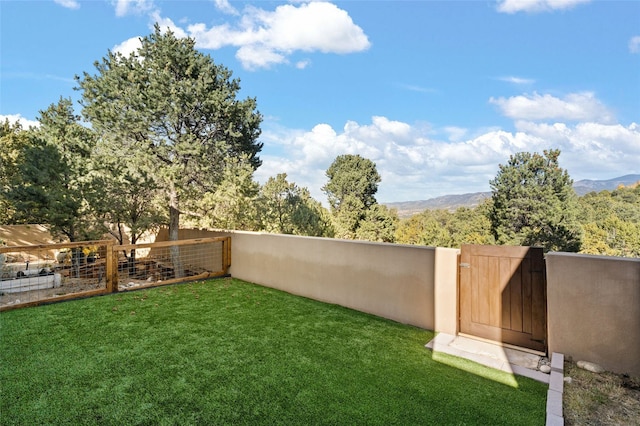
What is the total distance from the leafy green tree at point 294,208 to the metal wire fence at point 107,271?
7.02m

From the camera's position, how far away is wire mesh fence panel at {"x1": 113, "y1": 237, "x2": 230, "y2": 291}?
22.4ft

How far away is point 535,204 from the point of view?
23219 millimetres

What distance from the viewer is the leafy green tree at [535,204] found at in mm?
22516

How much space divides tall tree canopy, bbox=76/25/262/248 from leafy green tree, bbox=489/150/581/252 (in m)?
22.3

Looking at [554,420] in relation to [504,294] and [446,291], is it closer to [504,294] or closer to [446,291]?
[504,294]

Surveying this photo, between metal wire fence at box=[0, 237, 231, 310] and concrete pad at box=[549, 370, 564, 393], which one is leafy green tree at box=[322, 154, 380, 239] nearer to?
metal wire fence at box=[0, 237, 231, 310]

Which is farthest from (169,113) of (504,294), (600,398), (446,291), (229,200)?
(600,398)

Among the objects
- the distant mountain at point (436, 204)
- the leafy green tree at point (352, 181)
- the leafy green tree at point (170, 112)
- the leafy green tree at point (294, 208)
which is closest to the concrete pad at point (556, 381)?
the leafy green tree at point (170, 112)

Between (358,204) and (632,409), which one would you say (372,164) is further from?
(632,409)

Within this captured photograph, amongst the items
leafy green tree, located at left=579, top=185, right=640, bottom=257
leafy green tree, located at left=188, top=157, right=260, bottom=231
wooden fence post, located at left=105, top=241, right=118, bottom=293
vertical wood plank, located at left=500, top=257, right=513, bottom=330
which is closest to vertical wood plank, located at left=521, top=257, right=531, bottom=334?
vertical wood plank, located at left=500, top=257, right=513, bottom=330

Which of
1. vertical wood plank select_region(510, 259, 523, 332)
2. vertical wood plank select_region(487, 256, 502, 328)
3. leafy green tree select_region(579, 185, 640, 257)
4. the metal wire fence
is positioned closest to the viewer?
vertical wood plank select_region(510, 259, 523, 332)

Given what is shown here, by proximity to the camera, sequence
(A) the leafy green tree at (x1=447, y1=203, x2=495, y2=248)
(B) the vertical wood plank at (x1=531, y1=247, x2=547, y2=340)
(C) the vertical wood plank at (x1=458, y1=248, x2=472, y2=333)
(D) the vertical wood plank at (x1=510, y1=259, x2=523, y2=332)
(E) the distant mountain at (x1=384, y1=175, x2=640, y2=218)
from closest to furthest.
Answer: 1. (B) the vertical wood plank at (x1=531, y1=247, x2=547, y2=340)
2. (D) the vertical wood plank at (x1=510, y1=259, x2=523, y2=332)
3. (C) the vertical wood plank at (x1=458, y1=248, x2=472, y2=333)
4. (A) the leafy green tree at (x1=447, y1=203, x2=495, y2=248)
5. (E) the distant mountain at (x1=384, y1=175, x2=640, y2=218)

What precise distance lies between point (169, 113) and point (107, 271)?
5.80 m

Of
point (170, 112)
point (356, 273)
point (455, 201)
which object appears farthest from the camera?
point (455, 201)
